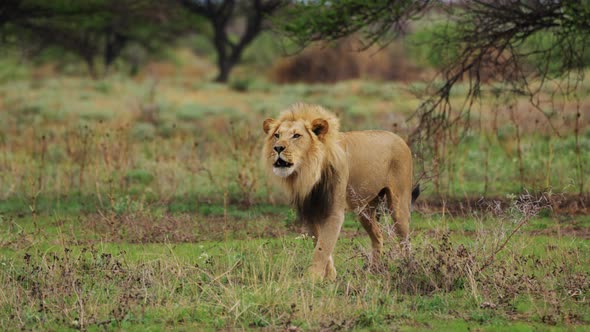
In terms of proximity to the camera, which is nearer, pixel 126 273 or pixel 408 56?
pixel 126 273

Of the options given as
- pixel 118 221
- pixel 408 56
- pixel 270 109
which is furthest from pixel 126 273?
pixel 408 56

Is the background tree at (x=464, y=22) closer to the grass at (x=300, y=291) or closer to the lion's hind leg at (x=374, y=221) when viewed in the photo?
the lion's hind leg at (x=374, y=221)

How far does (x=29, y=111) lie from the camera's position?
24609 millimetres

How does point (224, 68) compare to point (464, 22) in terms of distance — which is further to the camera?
point (224, 68)

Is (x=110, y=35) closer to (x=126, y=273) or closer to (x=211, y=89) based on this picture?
(x=211, y=89)

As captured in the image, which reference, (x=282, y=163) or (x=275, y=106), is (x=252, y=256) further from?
(x=275, y=106)

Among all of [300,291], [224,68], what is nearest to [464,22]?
[300,291]

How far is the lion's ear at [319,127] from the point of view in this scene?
7.67m

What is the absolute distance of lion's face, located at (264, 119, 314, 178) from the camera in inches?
293

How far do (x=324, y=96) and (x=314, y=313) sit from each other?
2365 cm

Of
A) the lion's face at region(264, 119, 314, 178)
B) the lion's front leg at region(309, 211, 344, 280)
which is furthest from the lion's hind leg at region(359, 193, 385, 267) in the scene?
the lion's face at region(264, 119, 314, 178)

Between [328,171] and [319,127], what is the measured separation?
42 centimetres

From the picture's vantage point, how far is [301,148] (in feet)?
24.8

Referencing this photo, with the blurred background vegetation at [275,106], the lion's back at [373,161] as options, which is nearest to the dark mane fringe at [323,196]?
the lion's back at [373,161]
